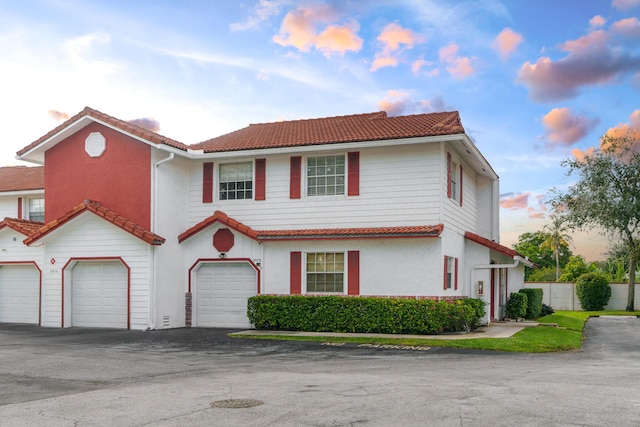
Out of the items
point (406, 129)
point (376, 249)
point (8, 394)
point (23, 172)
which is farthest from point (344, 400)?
point (23, 172)

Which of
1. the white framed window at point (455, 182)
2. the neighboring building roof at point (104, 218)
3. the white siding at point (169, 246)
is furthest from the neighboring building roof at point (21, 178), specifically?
the white framed window at point (455, 182)

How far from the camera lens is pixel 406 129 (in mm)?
21922

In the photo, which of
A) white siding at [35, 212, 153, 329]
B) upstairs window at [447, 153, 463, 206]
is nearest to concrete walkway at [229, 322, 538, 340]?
white siding at [35, 212, 153, 329]

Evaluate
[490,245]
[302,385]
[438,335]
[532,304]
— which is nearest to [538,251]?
[532,304]

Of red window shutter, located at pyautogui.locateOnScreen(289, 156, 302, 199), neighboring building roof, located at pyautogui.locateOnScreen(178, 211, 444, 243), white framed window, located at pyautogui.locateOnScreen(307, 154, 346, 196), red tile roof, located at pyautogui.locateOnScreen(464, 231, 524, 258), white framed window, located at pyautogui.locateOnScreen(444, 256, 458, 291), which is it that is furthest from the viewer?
red tile roof, located at pyautogui.locateOnScreen(464, 231, 524, 258)

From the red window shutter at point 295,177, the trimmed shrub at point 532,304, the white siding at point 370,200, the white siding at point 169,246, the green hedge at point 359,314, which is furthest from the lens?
the trimmed shrub at point 532,304

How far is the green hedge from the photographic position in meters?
19.9

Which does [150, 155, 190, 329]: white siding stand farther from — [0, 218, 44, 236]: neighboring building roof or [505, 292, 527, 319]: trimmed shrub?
[505, 292, 527, 319]: trimmed shrub

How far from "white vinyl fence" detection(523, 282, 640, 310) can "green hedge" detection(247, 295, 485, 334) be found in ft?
78.7

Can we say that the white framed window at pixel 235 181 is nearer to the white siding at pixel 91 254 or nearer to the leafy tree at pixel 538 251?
the white siding at pixel 91 254

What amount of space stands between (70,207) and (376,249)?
11.1m

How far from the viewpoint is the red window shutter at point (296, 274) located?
22188mm

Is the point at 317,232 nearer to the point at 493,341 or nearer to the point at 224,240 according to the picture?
the point at 224,240

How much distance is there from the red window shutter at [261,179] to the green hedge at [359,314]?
11.9 feet
